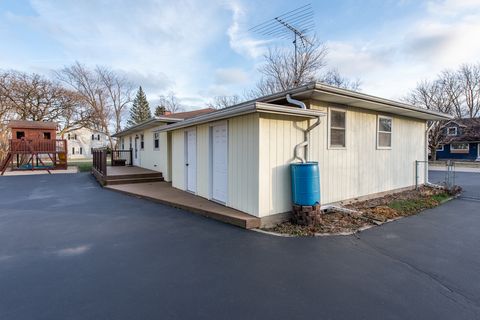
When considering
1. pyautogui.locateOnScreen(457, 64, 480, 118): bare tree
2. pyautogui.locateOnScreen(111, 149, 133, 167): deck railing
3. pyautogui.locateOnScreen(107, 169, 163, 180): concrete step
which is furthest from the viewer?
pyautogui.locateOnScreen(457, 64, 480, 118): bare tree

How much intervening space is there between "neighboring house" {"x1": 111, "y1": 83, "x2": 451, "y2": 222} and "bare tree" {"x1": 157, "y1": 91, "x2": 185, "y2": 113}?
3079cm

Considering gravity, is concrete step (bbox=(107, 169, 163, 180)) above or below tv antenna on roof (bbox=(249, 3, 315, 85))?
below

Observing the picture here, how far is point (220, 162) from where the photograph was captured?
598 cm

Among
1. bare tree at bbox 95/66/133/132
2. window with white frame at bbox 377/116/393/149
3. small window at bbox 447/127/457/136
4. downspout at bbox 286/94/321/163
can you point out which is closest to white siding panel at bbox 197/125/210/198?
downspout at bbox 286/94/321/163

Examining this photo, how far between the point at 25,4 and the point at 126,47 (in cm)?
543

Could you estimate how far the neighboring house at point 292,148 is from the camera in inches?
187

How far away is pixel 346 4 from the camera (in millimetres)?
9328

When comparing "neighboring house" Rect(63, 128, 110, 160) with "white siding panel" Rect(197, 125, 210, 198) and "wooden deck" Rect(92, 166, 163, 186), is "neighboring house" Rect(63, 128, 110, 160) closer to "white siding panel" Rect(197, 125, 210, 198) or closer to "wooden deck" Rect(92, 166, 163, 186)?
"wooden deck" Rect(92, 166, 163, 186)

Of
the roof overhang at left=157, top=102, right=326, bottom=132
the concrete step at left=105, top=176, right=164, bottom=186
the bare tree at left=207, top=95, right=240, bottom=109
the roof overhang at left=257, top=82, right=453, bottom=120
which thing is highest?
the bare tree at left=207, top=95, right=240, bottom=109

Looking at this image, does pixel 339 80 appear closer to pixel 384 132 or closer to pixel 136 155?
pixel 384 132

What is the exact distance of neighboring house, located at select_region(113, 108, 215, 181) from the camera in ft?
33.8

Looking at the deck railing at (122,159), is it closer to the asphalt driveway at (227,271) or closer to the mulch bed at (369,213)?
the asphalt driveway at (227,271)

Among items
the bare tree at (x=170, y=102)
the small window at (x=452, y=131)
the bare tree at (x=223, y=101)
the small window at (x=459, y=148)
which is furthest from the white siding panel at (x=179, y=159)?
the small window at (x=459, y=148)

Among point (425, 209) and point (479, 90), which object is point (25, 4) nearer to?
point (425, 209)
